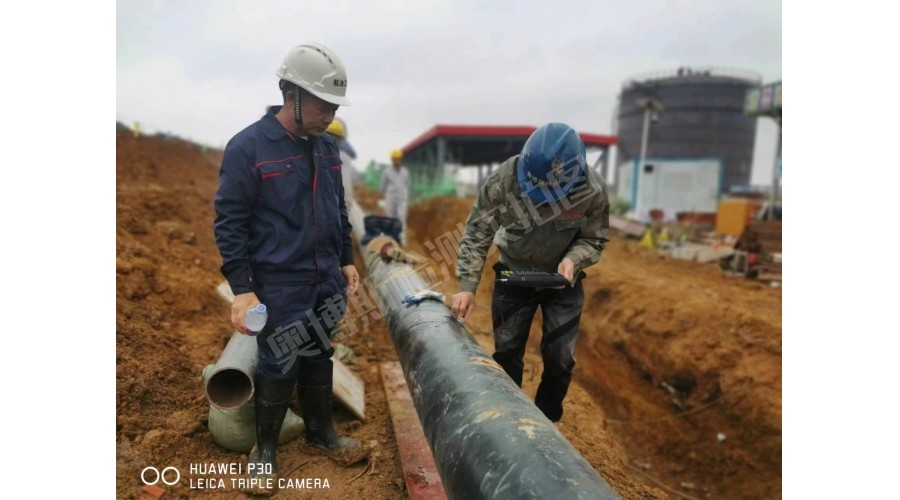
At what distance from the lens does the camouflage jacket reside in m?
2.92

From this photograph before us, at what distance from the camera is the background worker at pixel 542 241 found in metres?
2.77

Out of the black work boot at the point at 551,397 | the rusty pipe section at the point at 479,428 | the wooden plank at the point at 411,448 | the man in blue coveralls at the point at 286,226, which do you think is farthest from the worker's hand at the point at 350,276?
the black work boot at the point at 551,397

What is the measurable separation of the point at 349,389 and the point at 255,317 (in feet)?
3.98

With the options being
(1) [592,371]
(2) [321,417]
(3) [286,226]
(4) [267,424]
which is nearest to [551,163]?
(3) [286,226]

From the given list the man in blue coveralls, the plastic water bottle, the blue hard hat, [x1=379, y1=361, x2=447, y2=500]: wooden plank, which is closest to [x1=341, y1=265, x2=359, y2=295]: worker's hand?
the man in blue coveralls

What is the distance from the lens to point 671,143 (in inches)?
929

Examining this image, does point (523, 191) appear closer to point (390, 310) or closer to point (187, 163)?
point (390, 310)

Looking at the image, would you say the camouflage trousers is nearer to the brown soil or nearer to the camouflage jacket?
the camouflage jacket

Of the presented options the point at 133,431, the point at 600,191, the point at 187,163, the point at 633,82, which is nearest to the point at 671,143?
the point at 633,82

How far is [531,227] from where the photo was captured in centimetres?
299

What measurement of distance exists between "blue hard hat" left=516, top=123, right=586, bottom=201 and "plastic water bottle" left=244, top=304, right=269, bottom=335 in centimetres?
141

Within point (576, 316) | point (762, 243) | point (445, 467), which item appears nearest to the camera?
point (445, 467)

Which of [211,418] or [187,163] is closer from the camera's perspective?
[211,418]

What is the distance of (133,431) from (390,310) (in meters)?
1.48
